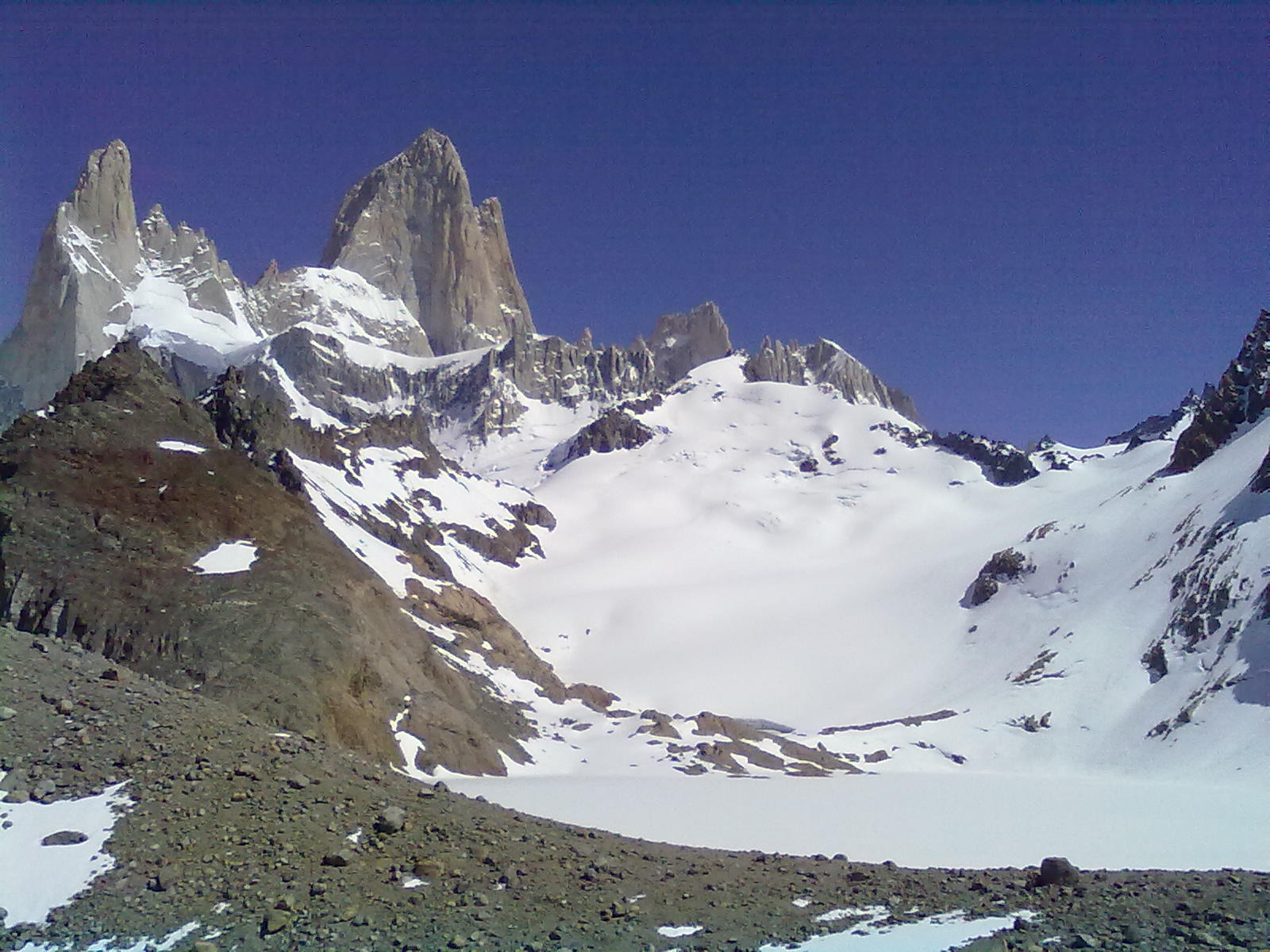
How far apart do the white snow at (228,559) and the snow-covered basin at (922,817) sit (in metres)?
10.7

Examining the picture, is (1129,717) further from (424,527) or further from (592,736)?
(424,527)

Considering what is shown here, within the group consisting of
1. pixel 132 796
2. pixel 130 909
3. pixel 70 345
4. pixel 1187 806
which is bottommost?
pixel 130 909

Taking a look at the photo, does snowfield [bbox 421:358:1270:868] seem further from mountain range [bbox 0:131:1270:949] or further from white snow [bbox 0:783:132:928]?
white snow [bbox 0:783:132:928]

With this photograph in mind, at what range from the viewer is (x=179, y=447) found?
3594 cm

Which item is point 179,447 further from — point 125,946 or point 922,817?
point 922,817

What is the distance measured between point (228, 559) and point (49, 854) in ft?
66.4

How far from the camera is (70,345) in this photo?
188625 millimetres

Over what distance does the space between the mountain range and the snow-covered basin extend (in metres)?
6.07

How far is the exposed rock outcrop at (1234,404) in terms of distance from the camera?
10044 centimetres

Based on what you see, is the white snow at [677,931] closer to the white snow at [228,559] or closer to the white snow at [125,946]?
the white snow at [125,946]

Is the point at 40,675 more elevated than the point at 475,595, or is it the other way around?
the point at 475,595

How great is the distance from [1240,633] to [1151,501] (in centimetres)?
4643

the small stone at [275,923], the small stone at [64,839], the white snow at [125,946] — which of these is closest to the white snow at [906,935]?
the small stone at [275,923]

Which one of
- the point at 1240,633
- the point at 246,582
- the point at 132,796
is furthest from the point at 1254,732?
the point at 132,796
